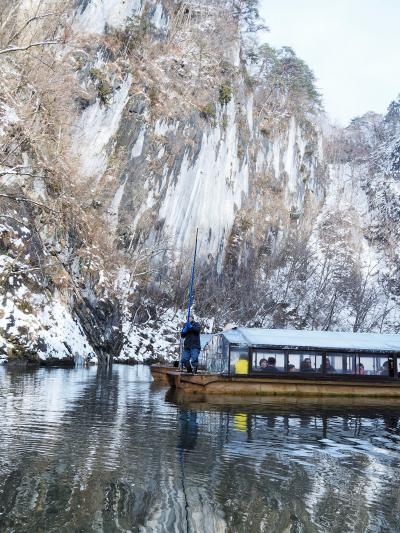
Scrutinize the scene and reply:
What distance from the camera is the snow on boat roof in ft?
64.7

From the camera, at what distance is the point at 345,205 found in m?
89.3

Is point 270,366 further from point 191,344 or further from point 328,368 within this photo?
point 191,344

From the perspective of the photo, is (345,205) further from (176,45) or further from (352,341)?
(352,341)

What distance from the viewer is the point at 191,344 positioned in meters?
20.1

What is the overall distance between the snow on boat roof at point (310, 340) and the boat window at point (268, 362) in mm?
307

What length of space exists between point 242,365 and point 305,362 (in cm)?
220

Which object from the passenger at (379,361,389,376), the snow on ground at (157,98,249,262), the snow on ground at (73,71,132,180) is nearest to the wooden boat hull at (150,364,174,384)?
the passenger at (379,361,389,376)

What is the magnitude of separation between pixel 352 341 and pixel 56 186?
25638 mm

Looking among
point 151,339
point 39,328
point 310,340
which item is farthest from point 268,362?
point 151,339

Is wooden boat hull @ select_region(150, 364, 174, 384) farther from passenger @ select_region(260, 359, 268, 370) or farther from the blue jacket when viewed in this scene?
passenger @ select_region(260, 359, 268, 370)

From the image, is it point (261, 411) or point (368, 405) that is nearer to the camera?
point (261, 411)

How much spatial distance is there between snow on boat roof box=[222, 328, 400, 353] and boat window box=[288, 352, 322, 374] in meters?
0.25

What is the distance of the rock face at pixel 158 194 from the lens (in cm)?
3666

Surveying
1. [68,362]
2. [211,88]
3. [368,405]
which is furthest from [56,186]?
[368,405]
